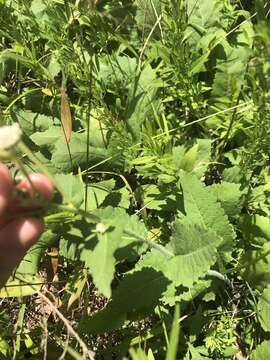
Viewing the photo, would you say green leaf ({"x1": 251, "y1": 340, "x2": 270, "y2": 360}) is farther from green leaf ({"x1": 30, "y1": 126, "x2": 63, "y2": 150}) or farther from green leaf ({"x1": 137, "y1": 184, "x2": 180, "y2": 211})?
green leaf ({"x1": 30, "y1": 126, "x2": 63, "y2": 150})

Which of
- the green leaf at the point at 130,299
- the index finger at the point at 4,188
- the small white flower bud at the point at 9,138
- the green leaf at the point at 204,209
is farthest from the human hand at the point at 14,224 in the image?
the green leaf at the point at 204,209

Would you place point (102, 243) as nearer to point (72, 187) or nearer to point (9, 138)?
point (72, 187)

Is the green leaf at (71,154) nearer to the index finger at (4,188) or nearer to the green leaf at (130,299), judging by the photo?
the green leaf at (130,299)

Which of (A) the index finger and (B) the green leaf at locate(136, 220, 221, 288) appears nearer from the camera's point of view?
(A) the index finger

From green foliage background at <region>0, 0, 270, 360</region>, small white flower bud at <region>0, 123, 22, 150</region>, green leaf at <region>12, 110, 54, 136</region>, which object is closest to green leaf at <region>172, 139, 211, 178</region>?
green foliage background at <region>0, 0, 270, 360</region>

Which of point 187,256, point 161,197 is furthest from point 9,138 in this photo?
point 161,197

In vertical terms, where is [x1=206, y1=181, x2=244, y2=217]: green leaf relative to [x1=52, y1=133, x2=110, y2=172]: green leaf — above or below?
below
